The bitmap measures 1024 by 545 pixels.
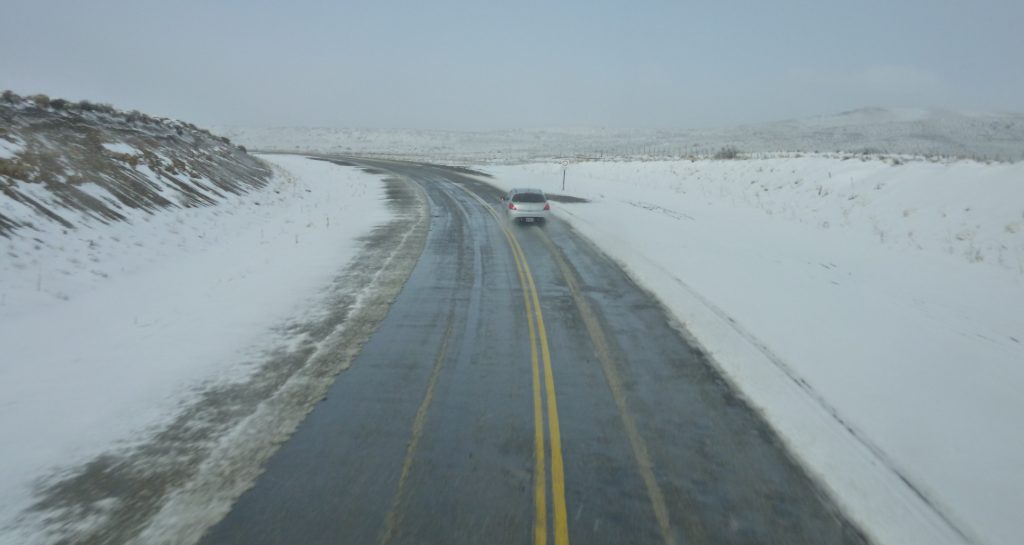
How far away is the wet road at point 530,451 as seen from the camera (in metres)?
4.56

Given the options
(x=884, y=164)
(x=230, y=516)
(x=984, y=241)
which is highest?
(x=884, y=164)

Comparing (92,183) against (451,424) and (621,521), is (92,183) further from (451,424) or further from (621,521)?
(621,521)

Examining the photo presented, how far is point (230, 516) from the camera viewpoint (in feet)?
15.0

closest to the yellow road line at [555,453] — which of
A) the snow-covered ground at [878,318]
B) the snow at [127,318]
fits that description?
the snow-covered ground at [878,318]

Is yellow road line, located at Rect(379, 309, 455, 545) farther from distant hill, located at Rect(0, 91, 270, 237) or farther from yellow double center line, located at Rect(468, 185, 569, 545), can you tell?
distant hill, located at Rect(0, 91, 270, 237)

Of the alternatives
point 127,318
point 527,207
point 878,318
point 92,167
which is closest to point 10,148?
point 92,167

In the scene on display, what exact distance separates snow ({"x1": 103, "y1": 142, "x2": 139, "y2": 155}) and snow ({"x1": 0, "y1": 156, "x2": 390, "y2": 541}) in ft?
12.9

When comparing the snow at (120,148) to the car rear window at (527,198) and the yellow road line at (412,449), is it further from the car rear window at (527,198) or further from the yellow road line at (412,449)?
the yellow road line at (412,449)

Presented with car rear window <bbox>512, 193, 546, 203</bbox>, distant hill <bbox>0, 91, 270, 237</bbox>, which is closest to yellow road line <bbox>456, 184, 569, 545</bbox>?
distant hill <bbox>0, 91, 270, 237</bbox>

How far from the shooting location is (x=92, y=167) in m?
16.3

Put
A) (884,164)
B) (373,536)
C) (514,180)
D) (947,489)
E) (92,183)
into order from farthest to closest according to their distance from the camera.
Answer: (514,180)
(884,164)
(92,183)
(947,489)
(373,536)

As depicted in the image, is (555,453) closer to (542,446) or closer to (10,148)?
(542,446)


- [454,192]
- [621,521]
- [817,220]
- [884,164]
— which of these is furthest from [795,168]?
[621,521]

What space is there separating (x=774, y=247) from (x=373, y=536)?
16.6m
